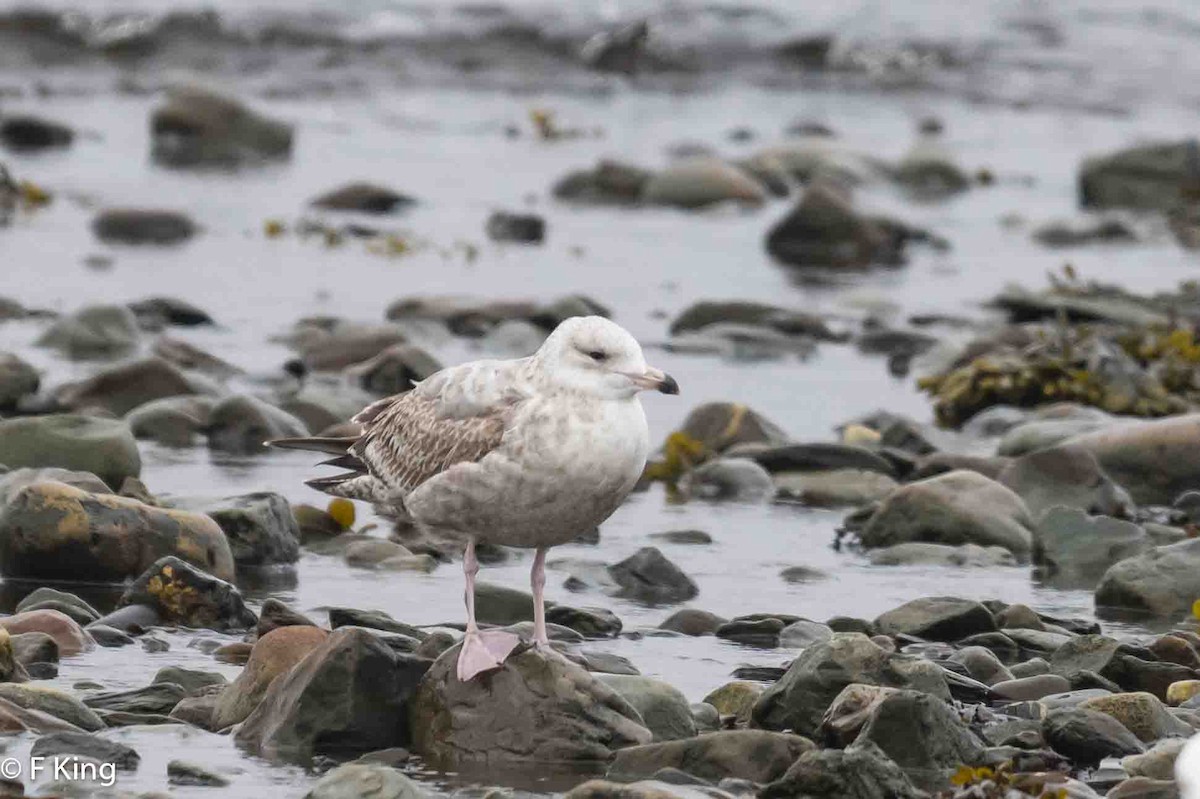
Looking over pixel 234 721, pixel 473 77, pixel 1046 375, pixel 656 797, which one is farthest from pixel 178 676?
pixel 473 77

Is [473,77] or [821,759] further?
[473,77]

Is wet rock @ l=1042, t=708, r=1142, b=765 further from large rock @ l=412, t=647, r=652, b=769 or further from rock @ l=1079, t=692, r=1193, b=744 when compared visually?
large rock @ l=412, t=647, r=652, b=769

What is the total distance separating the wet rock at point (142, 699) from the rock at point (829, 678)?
1.88 meters

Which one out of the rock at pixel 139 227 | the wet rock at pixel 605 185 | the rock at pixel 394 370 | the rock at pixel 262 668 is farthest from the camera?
the wet rock at pixel 605 185

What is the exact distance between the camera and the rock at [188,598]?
770 cm

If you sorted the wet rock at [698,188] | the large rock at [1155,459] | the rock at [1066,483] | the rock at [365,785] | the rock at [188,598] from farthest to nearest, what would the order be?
the wet rock at [698,188], the large rock at [1155,459], the rock at [1066,483], the rock at [188,598], the rock at [365,785]

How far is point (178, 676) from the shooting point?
683 cm

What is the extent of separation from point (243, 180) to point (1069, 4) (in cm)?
1850

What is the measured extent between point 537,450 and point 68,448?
3.76 m

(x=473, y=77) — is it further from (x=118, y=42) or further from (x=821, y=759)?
(x=821, y=759)

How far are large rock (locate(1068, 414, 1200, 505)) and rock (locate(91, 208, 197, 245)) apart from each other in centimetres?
932

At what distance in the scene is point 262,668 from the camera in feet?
21.7

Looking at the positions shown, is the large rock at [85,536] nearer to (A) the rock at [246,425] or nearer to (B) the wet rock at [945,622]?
(A) the rock at [246,425]

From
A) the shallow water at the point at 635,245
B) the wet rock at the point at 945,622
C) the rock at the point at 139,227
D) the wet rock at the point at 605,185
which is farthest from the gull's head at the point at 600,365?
the wet rock at the point at 605,185
